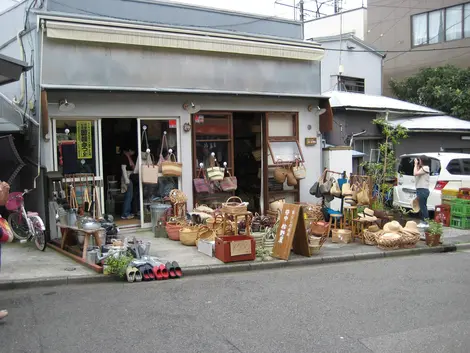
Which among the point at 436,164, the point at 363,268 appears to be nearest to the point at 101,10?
the point at 363,268

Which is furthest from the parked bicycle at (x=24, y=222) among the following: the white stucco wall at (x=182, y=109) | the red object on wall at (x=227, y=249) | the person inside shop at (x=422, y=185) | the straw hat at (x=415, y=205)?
the straw hat at (x=415, y=205)

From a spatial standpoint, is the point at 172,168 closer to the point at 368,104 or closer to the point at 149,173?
the point at 149,173

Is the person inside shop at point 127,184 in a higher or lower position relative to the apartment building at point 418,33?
lower

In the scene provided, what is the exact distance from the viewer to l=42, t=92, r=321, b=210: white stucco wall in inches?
409

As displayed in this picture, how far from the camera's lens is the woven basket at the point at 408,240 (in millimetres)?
10384

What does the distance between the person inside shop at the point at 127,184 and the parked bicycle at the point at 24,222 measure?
2425 millimetres

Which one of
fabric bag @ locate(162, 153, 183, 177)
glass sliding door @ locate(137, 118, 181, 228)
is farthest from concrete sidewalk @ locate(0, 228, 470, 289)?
fabric bag @ locate(162, 153, 183, 177)

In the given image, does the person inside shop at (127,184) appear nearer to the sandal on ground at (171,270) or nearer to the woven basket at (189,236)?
the woven basket at (189,236)

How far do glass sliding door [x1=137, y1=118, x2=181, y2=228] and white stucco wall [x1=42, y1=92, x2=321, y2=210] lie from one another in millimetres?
161

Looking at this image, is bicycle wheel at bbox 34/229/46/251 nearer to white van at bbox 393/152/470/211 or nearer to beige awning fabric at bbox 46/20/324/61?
beige awning fabric at bbox 46/20/324/61

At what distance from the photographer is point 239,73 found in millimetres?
12297

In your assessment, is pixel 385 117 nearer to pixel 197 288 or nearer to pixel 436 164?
pixel 436 164

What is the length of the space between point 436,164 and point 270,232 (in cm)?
621

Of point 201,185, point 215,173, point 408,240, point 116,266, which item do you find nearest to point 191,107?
point 215,173
